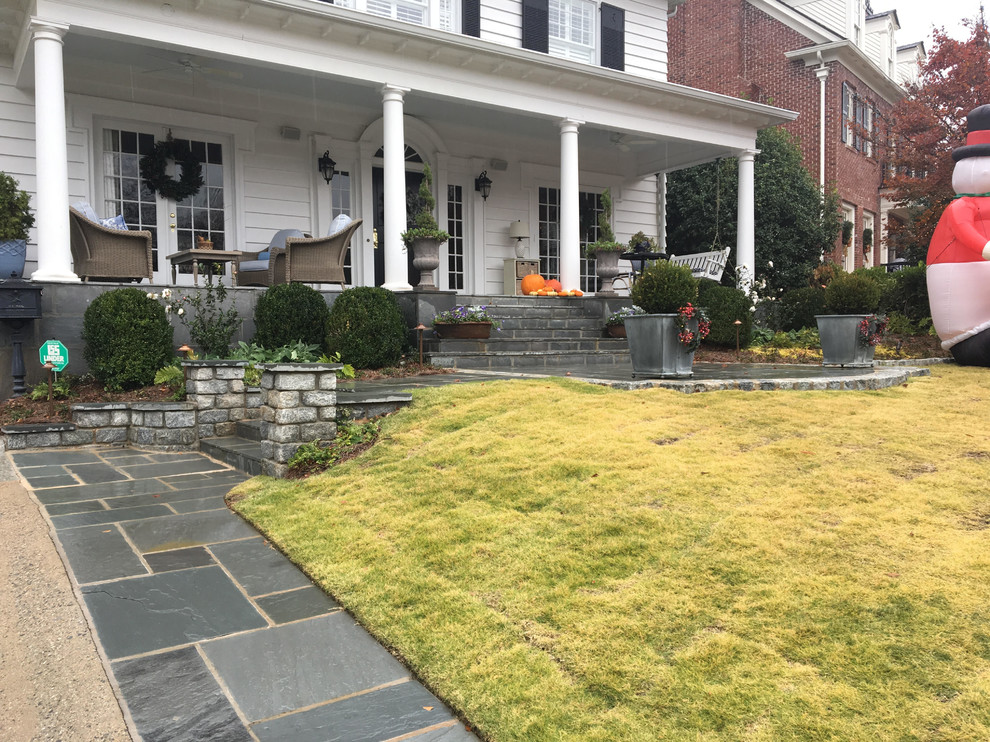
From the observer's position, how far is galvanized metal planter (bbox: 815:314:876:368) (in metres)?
8.01

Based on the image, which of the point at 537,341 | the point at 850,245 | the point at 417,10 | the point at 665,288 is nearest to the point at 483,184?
the point at 417,10

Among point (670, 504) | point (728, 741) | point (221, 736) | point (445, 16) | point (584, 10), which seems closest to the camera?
point (728, 741)

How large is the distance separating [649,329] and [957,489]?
3309 millimetres

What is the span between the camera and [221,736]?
6.86 ft

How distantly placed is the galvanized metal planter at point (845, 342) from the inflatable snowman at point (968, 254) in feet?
4.49

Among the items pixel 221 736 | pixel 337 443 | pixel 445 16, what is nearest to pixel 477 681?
pixel 221 736

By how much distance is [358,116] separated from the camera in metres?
11.6

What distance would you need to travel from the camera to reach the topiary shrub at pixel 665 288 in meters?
6.34

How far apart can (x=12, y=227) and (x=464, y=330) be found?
17.3 ft

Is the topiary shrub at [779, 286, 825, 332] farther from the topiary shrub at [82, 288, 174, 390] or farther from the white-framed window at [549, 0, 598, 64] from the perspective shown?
the topiary shrub at [82, 288, 174, 390]

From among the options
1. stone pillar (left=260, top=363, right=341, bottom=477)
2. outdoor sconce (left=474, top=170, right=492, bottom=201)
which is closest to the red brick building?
outdoor sconce (left=474, top=170, right=492, bottom=201)

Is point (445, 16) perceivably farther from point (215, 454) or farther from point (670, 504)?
point (670, 504)

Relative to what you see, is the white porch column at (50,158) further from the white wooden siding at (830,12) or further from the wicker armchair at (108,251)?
the white wooden siding at (830,12)

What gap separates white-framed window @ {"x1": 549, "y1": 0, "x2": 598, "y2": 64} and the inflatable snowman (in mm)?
6724
